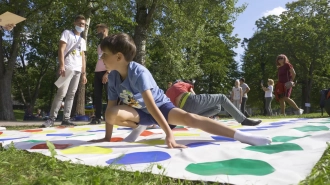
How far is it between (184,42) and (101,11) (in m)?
4.56

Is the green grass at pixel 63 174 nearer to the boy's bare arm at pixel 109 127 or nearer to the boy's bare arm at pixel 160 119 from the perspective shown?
the boy's bare arm at pixel 160 119

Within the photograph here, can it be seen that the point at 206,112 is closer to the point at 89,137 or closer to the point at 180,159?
the point at 89,137

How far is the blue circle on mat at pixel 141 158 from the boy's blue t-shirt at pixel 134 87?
2.12ft

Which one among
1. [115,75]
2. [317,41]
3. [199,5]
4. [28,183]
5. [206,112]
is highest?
[317,41]

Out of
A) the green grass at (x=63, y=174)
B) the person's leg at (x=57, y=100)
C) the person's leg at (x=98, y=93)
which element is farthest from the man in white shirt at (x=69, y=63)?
the green grass at (x=63, y=174)

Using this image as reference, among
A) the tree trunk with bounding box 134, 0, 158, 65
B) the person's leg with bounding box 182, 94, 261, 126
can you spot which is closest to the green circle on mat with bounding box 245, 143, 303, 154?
the person's leg with bounding box 182, 94, 261, 126

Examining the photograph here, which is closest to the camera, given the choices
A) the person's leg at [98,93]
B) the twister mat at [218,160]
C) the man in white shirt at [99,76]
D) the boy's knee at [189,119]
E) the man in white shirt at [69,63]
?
Result: the twister mat at [218,160]

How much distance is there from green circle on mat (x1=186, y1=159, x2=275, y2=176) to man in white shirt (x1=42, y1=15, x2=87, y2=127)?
13.8 feet

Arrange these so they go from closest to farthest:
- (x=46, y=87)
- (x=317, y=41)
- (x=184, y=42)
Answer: (x=184, y=42) < (x=317, y=41) < (x=46, y=87)

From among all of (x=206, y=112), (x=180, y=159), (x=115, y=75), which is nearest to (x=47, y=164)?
(x=180, y=159)

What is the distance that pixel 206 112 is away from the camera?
171 inches

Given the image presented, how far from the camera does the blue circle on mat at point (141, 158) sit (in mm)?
2260

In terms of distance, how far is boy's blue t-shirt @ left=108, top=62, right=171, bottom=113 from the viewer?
302 centimetres

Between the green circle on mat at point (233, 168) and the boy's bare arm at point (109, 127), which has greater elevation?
the boy's bare arm at point (109, 127)
